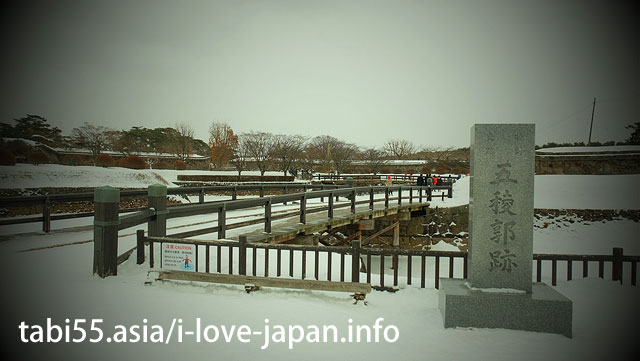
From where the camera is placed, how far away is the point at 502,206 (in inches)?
189

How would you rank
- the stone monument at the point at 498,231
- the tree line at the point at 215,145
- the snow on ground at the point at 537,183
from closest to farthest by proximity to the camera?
the stone monument at the point at 498,231 → the snow on ground at the point at 537,183 → the tree line at the point at 215,145

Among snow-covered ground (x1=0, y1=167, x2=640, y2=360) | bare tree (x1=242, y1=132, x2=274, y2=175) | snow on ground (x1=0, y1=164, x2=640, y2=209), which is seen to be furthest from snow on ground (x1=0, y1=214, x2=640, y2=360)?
bare tree (x1=242, y1=132, x2=274, y2=175)

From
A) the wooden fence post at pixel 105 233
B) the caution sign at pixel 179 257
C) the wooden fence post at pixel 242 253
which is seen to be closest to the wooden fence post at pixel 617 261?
the wooden fence post at pixel 242 253

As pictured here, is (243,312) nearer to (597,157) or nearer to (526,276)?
(526,276)

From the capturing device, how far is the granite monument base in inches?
175

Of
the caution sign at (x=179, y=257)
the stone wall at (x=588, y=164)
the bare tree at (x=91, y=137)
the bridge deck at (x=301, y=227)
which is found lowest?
the bridge deck at (x=301, y=227)

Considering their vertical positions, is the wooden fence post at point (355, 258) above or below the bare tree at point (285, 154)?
below

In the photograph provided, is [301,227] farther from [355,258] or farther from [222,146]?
[222,146]

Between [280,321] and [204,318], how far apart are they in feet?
3.30

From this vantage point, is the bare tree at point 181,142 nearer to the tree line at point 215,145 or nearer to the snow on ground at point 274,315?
the tree line at point 215,145

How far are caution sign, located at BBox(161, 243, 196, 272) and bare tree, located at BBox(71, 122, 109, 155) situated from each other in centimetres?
4435

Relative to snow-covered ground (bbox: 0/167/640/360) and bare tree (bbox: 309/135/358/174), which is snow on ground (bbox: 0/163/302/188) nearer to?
snow-covered ground (bbox: 0/167/640/360)

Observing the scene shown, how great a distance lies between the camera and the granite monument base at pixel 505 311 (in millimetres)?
4438

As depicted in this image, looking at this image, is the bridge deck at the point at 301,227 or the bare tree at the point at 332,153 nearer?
the bridge deck at the point at 301,227
